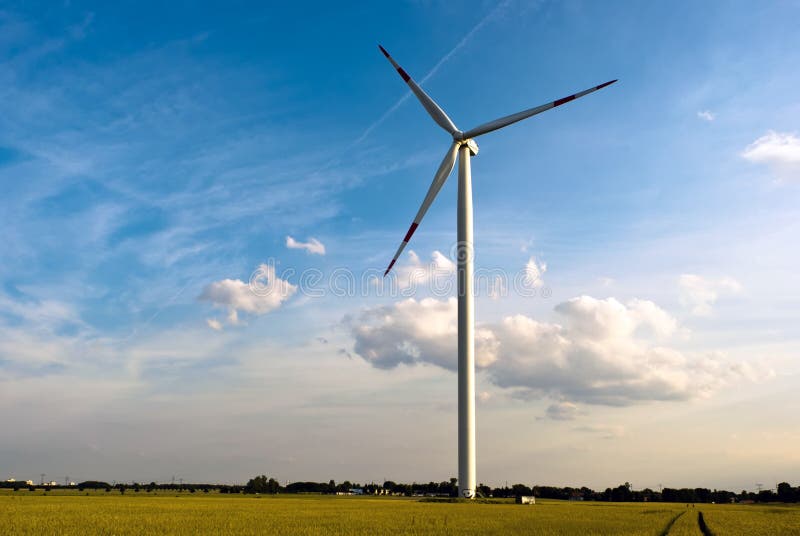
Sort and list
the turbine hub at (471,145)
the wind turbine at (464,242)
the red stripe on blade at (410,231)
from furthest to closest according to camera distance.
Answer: the turbine hub at (471,145), the red stripe on blade at (410,231), the wind turbine at (464,242)

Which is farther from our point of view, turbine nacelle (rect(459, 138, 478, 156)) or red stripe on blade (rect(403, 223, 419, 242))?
turbine nacelle (rect(459, 138, 478, 156))

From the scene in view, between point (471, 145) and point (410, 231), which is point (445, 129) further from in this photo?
point (410, 231)

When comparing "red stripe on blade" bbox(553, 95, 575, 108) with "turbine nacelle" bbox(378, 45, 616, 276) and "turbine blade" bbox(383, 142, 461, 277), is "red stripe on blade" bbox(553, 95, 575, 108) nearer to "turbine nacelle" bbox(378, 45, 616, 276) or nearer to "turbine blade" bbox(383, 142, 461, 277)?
"turbine nacelle" bbox(378, 45, 616, 276)

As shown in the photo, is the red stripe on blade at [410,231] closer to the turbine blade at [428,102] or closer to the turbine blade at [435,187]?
the turbine blade at [435,187]

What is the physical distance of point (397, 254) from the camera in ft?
273

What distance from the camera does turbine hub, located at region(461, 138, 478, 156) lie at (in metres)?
87.3

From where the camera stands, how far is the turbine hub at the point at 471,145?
286 feet

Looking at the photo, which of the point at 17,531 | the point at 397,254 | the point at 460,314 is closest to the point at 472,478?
the point at 460,314

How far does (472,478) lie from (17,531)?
50.7 m

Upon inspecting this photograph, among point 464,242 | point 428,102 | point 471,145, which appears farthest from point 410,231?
point 428,102

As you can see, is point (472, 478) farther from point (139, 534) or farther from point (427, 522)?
point (139, 534)

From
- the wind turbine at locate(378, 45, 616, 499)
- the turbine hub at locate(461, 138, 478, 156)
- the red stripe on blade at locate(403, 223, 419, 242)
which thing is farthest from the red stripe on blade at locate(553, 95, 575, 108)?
the red stripe on blade at locate(403, 223, 419, 242)

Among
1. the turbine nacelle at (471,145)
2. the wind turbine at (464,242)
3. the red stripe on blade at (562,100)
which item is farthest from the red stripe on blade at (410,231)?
the red stripe on blade at (562,100)

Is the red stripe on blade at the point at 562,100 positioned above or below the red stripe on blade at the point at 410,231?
above
